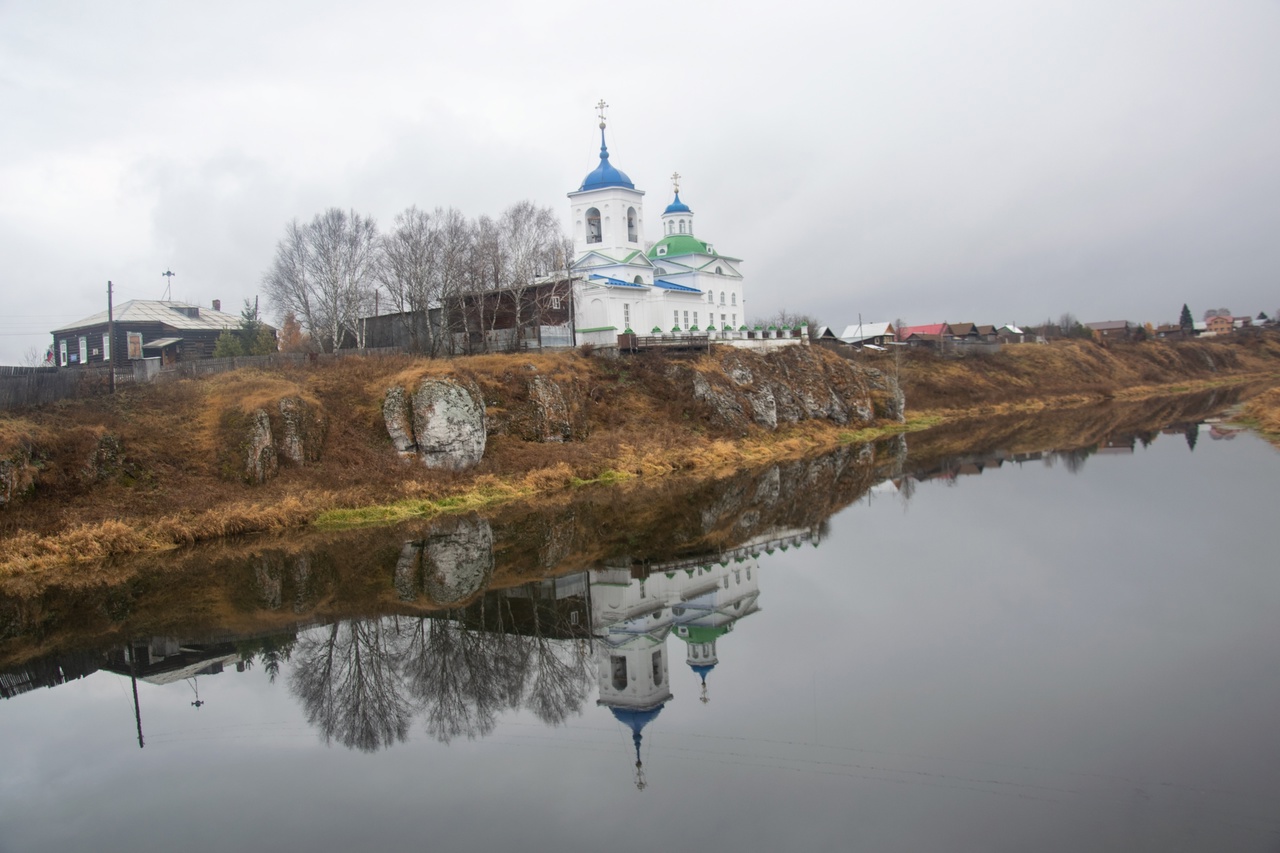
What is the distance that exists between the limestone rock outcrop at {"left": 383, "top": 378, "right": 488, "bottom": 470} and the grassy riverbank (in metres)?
0.74

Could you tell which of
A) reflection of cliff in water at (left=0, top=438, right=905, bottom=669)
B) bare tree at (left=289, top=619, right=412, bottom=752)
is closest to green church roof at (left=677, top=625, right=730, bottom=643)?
bare tree at (left=289, top=619, right=412, bottom=752)

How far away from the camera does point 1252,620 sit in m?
15.8

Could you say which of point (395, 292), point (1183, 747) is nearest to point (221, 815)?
point (1183, 747)

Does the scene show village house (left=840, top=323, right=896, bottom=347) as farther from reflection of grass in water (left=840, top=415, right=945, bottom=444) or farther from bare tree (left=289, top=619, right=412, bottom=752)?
bare tree (left=289, top=619, right=412, bottom=752)

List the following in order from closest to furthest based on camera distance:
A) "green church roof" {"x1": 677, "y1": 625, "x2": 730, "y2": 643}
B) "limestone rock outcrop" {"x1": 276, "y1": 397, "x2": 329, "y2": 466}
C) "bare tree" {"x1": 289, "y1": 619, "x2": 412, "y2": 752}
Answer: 1. "bare tree" {"x1": 289, "y1": 619, "x2": 412, "y2": 752}
2. "green church roof" {"x1": 677, "y1": 625, "x2": 730, "y2": 643}
3. "limestone rock outcrop" {"x1": 276, "y1": 397, "x2": 329, "y2": 466}

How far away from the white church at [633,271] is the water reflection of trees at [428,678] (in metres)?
32.3

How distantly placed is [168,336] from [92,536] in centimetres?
2607

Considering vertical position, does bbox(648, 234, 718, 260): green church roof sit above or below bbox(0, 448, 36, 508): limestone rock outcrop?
above

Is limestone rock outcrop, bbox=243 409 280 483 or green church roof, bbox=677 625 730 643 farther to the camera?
limestone rock outcrop, bbox=243 409 280 483

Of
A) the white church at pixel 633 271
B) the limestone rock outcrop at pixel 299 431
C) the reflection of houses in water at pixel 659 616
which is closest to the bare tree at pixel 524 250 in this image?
the white church at pixel 633 271

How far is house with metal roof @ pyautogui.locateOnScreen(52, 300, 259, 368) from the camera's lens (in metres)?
45.2

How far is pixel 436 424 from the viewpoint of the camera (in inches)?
1326

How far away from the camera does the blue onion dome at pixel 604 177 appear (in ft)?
172

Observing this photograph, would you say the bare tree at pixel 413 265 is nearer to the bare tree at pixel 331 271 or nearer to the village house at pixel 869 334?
the bare tree at pixel 331 271
